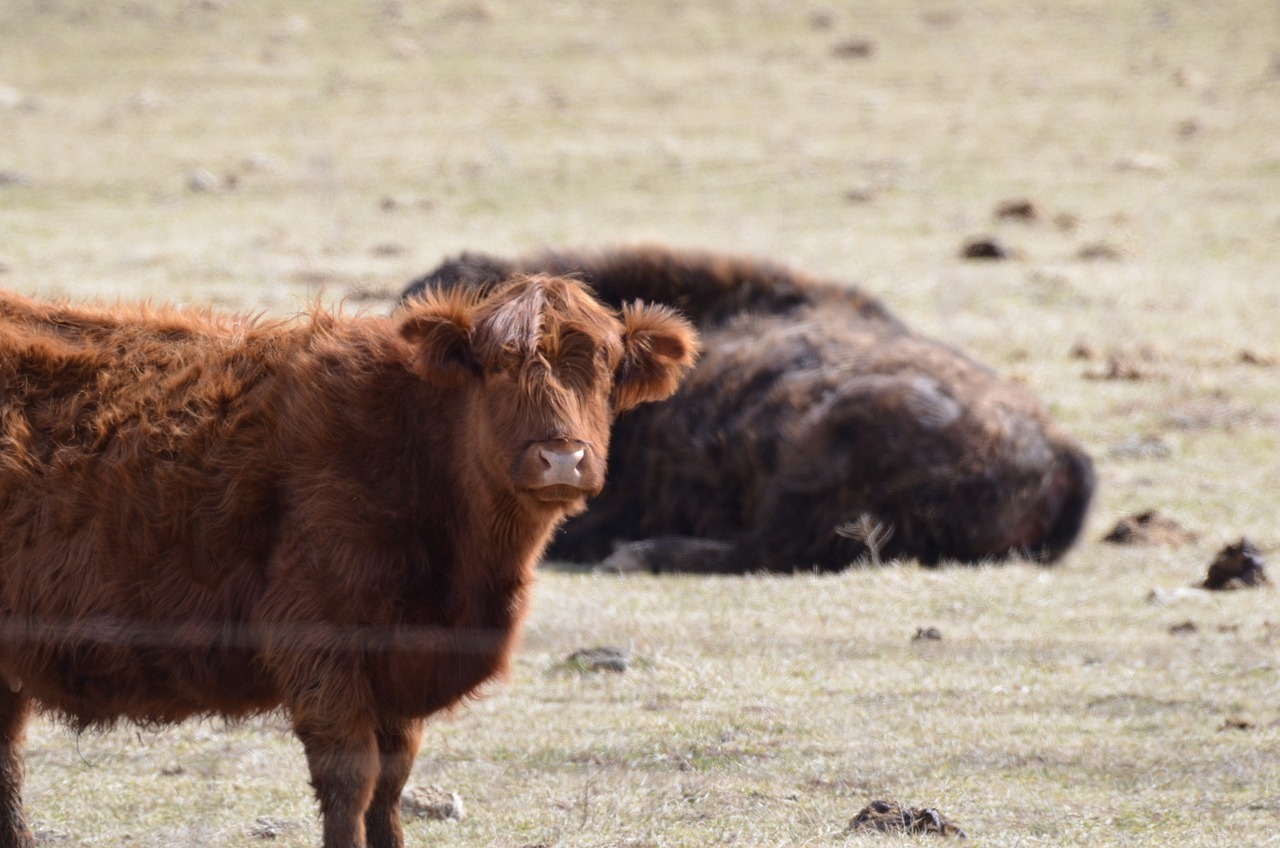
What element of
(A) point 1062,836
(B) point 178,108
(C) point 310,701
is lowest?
(A) point 1062,836

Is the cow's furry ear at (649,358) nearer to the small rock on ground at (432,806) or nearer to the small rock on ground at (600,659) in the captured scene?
the small rock on ground at (432,806)

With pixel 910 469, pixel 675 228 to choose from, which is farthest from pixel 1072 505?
pixel 675 228

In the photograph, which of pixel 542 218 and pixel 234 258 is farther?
pixel 542 218

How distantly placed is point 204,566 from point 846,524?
18.1ft

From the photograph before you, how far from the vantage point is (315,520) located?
184 inches

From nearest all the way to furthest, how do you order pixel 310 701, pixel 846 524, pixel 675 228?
pixel 310 701 < pixel 846 524 < pixel 675 228

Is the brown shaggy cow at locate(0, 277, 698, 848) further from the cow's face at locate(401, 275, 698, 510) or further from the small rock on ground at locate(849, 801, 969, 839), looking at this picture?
the small rock on ground at locate(849, 801, 969, 839)

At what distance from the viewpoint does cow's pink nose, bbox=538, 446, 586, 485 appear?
4480 millimetres

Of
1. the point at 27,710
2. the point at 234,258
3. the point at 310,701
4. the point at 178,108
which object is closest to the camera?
the point at 310,701

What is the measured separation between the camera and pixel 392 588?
4.70 meters

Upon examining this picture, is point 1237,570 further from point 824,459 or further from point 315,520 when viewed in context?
point 315,520

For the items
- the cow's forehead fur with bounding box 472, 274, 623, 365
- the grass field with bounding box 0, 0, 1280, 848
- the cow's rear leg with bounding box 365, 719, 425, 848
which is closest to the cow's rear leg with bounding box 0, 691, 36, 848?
the grass field with bounding box 0, 0, 1280, 848

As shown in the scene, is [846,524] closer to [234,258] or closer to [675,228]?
[234,258]

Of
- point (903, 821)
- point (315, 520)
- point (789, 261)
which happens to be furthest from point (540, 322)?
point (789, 261)
